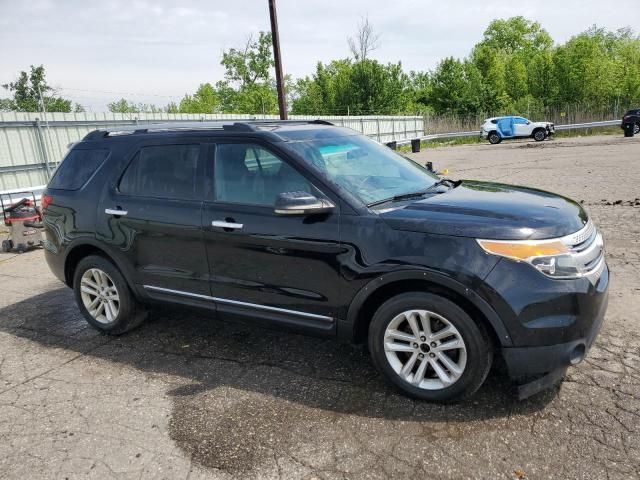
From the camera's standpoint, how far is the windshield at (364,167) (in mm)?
3539

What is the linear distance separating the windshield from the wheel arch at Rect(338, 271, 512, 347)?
0.59 metres

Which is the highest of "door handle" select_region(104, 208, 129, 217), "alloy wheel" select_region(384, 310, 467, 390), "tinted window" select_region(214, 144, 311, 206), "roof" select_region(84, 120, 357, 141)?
"roof" select_region(84, 120, 357, 141)

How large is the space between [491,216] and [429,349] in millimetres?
899

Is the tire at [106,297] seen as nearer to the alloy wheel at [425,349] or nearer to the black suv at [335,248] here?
the black suv at [335,248]

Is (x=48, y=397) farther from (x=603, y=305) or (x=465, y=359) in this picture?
(x=603, y=305)

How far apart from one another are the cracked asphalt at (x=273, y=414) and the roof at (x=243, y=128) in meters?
1.75

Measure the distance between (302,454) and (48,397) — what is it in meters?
2.00

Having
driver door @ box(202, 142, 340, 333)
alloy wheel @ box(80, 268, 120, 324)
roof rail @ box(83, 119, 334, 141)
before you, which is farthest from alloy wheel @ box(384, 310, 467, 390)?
alloy wheel @ box(80, 268, 120, 324)

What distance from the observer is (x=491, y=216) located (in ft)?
10.1

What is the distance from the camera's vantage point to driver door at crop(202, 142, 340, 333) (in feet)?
11.2

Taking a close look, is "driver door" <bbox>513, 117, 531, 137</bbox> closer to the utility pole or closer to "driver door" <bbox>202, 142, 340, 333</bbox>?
the utility pole

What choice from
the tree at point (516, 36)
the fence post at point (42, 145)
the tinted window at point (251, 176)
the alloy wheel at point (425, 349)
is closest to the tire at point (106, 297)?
the tinted window at point (251, 176)

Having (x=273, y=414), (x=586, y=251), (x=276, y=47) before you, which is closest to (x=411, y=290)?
(x=586, y=251)

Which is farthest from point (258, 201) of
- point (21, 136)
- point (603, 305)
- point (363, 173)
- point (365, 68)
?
point (365, 68)
